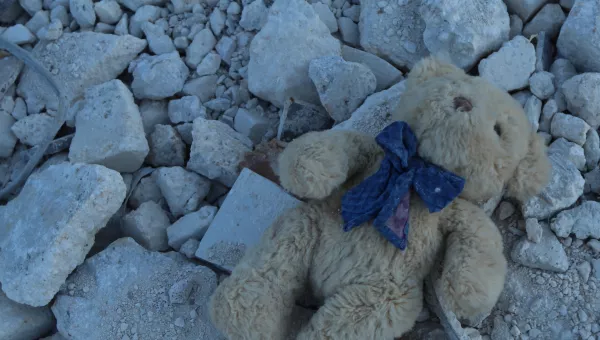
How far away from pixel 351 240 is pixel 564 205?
0.75 metres

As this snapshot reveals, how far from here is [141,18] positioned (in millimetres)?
2814

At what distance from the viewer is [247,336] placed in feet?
5.72

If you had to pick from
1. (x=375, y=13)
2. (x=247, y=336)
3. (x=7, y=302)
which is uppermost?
(x=375, y=13)

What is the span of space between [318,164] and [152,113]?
1150 millimetres

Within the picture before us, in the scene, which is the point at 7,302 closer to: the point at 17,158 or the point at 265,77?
the point at 17,158

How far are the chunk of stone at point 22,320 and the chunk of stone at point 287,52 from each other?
3.82 feet

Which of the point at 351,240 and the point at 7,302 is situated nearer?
the point at 351,240

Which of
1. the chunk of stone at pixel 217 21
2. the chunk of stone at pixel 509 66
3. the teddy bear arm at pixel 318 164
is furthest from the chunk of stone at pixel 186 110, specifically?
the chunk of stone at pixel 509 66

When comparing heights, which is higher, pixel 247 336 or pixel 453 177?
pixel 453 177

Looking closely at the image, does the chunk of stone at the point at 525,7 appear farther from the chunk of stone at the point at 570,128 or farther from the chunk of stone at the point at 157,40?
the chunk of stone at the point at 157,40

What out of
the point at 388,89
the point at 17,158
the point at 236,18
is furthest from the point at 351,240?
the point at 17,158

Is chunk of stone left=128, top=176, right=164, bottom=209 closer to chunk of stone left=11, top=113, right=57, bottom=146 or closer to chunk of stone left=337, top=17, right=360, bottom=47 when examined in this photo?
chunk of stone left=11, top=113, right=57, bottom=146

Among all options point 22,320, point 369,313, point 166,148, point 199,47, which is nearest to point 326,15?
point 199,47

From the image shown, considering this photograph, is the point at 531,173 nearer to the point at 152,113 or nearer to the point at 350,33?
the point at 350,33
